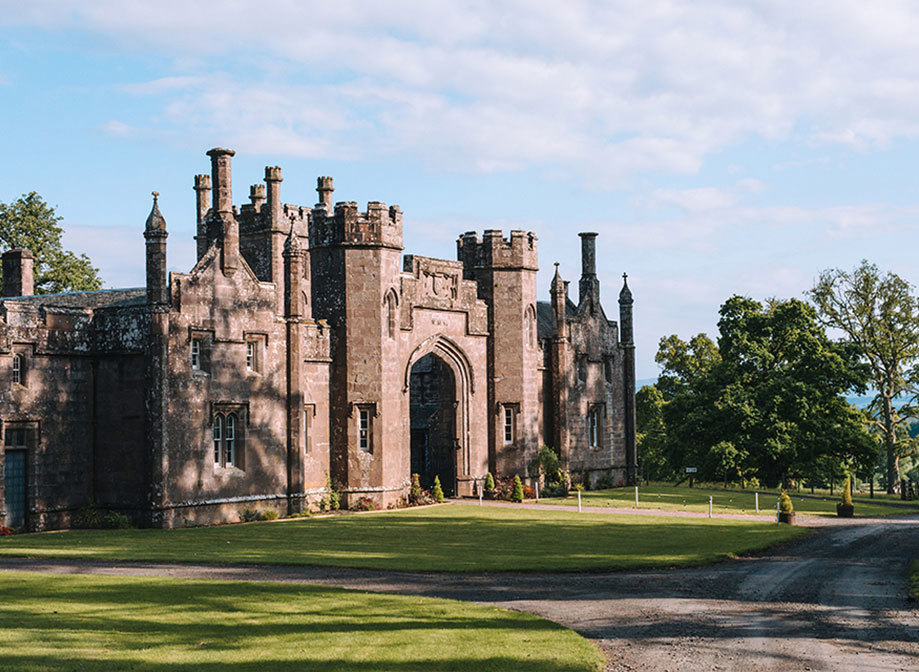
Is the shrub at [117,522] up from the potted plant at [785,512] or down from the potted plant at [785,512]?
up

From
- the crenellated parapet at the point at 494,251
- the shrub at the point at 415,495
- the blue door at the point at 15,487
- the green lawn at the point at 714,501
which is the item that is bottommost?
the green lawn at the point at 714,501

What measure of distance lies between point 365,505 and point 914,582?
78.8 ft

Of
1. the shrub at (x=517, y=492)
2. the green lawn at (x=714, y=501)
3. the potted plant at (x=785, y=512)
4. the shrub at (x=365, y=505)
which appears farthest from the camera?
the shrub at (x=517, y=492)

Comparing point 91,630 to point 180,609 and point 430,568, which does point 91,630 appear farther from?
point 430,568

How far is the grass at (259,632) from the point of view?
15258 millimetres

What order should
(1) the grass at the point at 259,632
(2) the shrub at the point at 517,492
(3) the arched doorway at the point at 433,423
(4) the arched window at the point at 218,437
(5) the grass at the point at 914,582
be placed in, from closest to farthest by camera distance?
(1) the grass at the point at 259,632
(5) the grass at the point at 914,582
(4) the arched window at the point at 218,437
(2) the shrub at the point at 517,492
(3) the arched doorway at the point at 433,423

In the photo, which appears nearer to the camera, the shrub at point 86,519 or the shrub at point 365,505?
the shrub at point 86,519

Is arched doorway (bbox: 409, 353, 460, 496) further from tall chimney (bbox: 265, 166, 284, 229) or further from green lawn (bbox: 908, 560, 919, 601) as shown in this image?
green lawn (bbox: 908, 560, 919, 601)

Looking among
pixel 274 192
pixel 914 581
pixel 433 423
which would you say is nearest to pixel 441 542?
pixel 914 581

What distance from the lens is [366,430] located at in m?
43.8

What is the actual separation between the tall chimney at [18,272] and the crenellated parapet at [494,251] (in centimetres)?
1989

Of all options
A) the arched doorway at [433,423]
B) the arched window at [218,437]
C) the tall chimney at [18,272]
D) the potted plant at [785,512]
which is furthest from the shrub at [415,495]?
the tall chimney at [18,272]

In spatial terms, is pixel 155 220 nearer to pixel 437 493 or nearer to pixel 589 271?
pixel 437 493

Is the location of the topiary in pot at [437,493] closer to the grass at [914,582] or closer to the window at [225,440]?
the window at [225,440]
